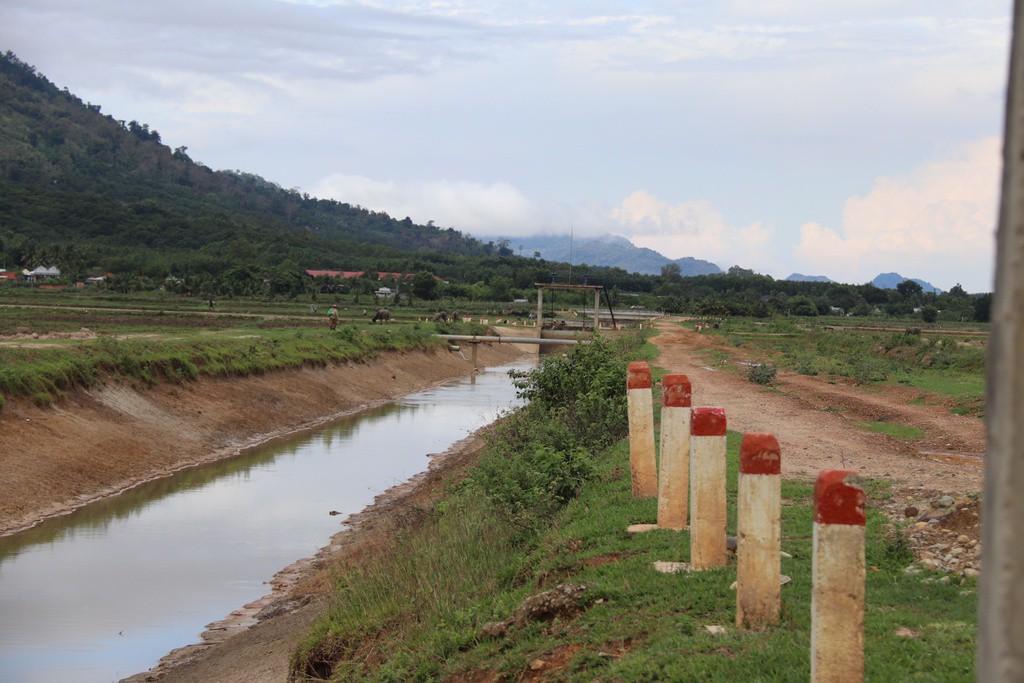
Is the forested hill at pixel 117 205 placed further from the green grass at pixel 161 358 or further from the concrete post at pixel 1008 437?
the concrete post at pixel 1008 437

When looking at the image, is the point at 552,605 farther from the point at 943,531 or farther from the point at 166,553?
the point at 166,553

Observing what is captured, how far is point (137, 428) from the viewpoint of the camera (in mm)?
22344

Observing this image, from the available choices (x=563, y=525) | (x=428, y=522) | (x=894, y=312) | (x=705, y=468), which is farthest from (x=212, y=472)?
(x=894, y=312)

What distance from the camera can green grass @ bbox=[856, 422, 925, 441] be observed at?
14.1 m

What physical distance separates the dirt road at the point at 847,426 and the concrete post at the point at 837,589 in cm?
487

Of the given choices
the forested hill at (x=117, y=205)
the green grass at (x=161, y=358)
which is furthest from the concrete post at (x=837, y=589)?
the forested hill at (x=117, y=205)

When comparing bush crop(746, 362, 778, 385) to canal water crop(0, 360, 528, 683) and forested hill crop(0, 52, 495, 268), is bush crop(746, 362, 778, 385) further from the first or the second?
forested hill crop(0, 52, 495, 268)

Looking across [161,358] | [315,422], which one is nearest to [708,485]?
[161,358]

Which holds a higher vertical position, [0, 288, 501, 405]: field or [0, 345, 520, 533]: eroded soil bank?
[0, 288, 501, 405]: field

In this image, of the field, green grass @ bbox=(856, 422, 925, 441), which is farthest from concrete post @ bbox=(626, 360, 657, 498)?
the field

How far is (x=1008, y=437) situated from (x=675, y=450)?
5.29 metres

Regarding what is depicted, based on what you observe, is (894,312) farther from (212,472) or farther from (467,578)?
(467,578)

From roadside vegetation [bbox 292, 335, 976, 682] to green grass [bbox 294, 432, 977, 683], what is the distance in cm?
1

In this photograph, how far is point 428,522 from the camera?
11398 mm
